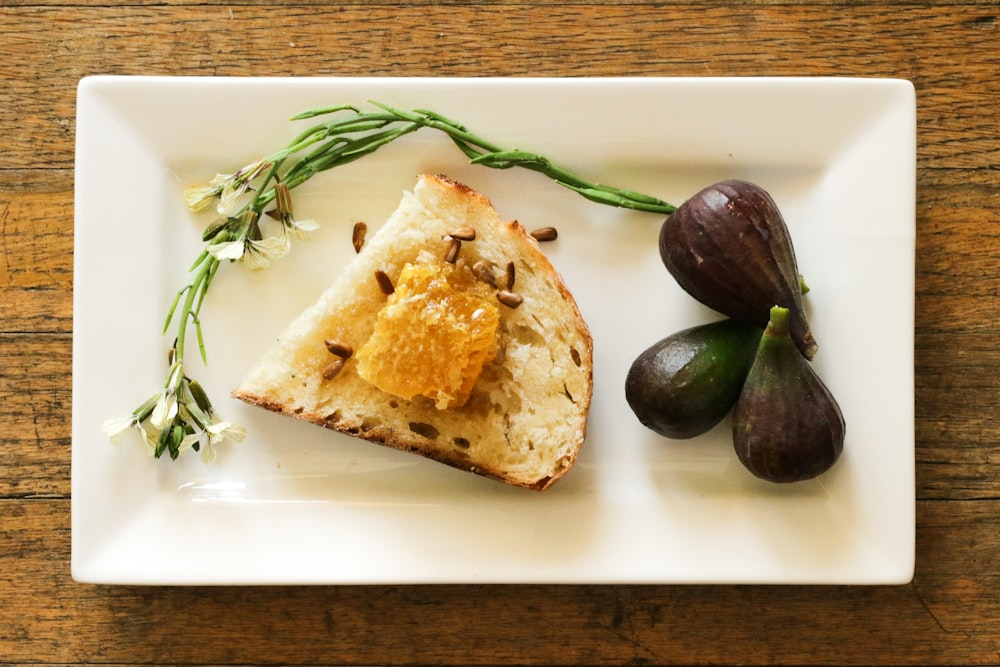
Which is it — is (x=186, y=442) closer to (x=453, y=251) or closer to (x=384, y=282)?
(x=384, y=282)

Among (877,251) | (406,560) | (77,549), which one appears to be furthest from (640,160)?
(77,549)

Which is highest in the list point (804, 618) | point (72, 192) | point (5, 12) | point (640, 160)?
point (5, 12)

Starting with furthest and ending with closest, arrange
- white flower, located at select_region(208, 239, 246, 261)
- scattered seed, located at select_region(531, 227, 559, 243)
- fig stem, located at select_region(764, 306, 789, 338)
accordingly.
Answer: scattered seed, located at select_region(531, 227, 559, 243) → white flower, located at select_region(208, 239, 246, 261) → fig stem, located at select_region(764, 306, 789, 338)

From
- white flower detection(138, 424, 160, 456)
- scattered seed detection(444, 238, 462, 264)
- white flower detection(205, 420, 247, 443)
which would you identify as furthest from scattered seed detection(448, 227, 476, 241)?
white flower detection(138, 424, 160, 456)

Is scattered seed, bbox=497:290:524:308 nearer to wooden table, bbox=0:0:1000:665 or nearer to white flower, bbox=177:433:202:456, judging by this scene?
wooden table, bbox=0:0:1000:665

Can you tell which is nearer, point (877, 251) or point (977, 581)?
point (877, 251)

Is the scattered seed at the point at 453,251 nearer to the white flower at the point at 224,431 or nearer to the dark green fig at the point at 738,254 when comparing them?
the dark green fig at the point at 738,254

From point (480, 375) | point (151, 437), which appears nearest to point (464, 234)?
point (480, 375)

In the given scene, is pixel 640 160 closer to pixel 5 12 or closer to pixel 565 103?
pixel 565 103
